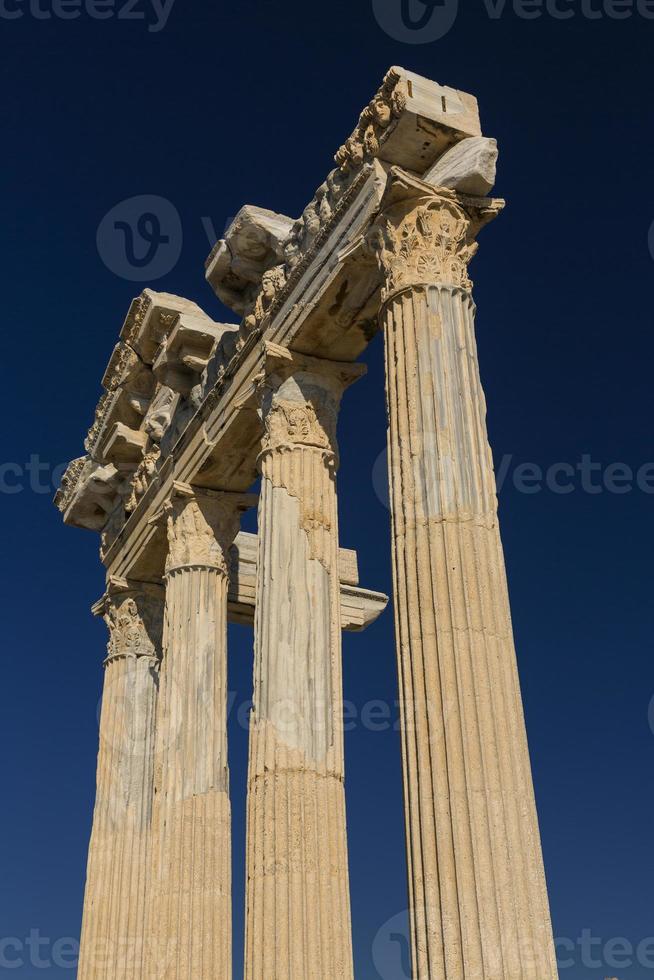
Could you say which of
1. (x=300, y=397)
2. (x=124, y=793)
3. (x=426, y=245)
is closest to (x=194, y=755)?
(x=124, y=793)

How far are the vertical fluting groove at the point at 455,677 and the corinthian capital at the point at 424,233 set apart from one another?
1.04 ft

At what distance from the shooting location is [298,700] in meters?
17.4

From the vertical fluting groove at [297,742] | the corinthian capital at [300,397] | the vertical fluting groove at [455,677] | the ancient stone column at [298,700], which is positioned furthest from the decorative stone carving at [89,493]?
the vertical fluting groove at [455,677]

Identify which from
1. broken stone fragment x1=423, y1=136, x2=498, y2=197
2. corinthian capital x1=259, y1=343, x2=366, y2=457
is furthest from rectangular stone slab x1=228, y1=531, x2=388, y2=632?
broken stone fragment x1=423, y1=136, x2=498, y2=197

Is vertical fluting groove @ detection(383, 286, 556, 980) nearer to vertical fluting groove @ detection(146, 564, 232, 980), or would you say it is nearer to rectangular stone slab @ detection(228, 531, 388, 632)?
vertical fluting groove @ detection(146, 564, 232, 980)

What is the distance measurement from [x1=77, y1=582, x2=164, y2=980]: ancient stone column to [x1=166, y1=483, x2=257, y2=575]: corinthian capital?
4020 millimetres

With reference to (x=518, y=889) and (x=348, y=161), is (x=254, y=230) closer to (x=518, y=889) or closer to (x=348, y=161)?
(x=348, y=161)

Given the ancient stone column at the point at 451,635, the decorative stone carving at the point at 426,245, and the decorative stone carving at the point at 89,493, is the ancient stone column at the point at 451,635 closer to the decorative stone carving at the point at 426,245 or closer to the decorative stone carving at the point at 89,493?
the decorative stone carving at the point at 426,245

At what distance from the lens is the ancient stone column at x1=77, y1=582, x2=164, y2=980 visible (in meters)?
24.0

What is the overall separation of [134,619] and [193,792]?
7186 mm

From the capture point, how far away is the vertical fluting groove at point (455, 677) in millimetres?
11469

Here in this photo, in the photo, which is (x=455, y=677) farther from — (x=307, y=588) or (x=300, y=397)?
(x=300, y=397)

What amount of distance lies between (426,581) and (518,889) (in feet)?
12.0

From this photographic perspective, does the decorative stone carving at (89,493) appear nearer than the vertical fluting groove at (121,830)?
No
